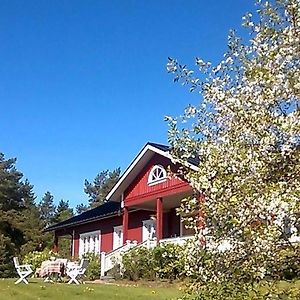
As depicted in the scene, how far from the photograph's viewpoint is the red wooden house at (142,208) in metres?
22.2

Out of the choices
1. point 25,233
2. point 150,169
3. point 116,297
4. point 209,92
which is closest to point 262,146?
point 209,92

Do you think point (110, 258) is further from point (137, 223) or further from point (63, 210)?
point (63, 210)

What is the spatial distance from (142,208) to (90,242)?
7371mm

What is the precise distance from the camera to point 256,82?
615cm

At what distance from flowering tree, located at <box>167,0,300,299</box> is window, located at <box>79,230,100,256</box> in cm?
2483

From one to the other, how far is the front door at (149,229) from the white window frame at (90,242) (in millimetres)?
4657

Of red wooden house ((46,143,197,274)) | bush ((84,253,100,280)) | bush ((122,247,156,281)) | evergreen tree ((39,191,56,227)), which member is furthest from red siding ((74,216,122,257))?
evergreen tree ((39,191,56,227))

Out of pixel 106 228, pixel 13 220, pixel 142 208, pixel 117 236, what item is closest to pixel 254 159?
pixel 142 208

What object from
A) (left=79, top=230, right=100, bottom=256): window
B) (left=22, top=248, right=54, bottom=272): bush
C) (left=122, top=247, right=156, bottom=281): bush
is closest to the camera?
(left=122, top=247, right=156, bottom=281): bush

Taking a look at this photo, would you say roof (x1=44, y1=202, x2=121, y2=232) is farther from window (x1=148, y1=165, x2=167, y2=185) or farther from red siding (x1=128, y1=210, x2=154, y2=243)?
window (x1=148, y1=165, x2=167, y2=185)

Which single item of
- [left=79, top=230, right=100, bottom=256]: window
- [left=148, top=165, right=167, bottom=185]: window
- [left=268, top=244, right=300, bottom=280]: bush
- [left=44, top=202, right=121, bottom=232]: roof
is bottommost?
[left=268, top=244, right=300, bottom=280]: bush

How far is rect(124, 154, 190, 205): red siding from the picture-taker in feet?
70.8

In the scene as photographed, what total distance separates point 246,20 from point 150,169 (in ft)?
56.3

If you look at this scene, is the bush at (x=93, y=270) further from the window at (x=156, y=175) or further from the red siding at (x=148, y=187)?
the window at (x=156, y=175)
